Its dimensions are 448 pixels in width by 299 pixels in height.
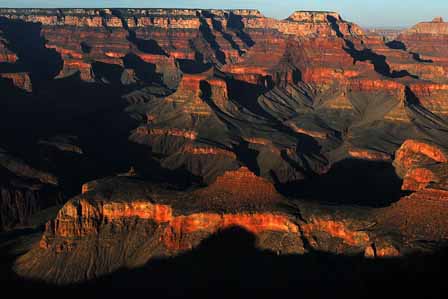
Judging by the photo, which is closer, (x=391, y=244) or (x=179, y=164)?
(x=391, y=244)

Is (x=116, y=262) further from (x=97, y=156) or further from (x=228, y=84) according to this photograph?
(x=228, y=84)

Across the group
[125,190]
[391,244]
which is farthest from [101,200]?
[391,244]

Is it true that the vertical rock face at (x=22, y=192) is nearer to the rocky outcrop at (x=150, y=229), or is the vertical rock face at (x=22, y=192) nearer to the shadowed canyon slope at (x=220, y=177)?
the shadowed canyon slope at (x=220, y=177)

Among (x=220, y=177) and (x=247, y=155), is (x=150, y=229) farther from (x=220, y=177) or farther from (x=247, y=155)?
(x=247, y=155)

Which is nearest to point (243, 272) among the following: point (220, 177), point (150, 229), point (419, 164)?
point (150, 229)

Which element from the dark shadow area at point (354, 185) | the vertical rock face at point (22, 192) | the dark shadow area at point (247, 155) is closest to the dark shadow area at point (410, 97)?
the dark shadow area at point (354, 185)
